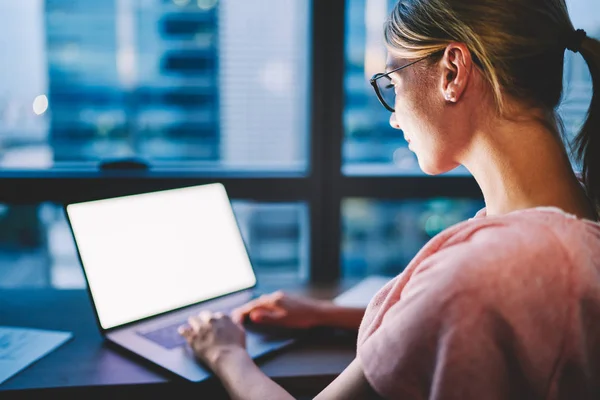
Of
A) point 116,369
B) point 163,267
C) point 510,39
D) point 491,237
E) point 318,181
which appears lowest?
point 116,369

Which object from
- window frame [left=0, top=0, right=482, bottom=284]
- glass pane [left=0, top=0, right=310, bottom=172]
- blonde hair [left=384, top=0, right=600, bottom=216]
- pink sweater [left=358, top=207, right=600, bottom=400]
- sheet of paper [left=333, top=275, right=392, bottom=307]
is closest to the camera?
pink sweater [left=358, top=207, right=600, bottom=400]

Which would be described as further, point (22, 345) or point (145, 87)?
point (145, 87)

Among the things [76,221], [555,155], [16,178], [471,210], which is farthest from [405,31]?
[16,178]

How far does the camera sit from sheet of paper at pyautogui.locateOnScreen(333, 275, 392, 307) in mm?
1320

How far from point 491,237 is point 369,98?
4.05 feet

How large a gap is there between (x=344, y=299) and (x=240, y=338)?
37 centimetres

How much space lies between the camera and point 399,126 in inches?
37.9

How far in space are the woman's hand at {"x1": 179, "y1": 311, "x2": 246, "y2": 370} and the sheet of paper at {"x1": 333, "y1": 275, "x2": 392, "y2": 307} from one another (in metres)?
0.29

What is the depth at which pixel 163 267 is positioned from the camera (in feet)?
4.22

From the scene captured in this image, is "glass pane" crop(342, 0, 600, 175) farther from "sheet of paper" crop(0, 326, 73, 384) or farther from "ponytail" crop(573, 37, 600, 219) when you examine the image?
"sheet of paper" crop(0, 326, 73, 384)

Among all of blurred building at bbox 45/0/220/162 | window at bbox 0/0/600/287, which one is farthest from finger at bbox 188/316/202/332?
blurred building at bbox 45/0/220/162

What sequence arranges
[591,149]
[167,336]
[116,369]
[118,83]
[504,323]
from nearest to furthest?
[504,323], [591,149], [116,369], [167,336], [118,83]

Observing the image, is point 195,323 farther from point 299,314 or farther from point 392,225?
point 392,225

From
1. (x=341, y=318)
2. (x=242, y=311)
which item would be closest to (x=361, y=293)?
(x=341, y=318)
